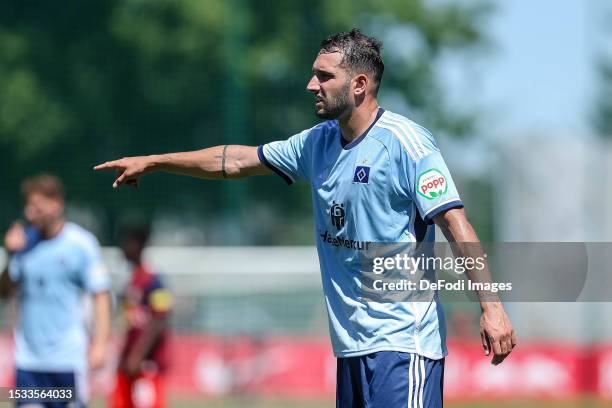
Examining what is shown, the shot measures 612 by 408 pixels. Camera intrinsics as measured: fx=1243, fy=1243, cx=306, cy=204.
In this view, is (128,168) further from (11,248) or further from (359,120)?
(11,248)

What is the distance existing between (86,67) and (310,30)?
3.15m

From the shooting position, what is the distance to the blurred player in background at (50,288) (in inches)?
355

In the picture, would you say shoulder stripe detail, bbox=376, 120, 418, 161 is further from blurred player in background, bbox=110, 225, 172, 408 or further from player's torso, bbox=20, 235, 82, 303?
blurred player in background, bbox=110, 225, 172, 408

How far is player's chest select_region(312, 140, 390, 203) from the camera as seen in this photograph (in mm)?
5699

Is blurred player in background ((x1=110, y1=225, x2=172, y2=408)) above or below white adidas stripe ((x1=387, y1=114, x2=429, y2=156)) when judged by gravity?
below

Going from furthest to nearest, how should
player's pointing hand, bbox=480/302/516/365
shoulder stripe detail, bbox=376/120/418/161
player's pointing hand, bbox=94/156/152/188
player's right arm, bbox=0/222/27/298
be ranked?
player's right arm, bbox=0/222/27/298 → player's pointing hand, bbox=94/156/152/188 → shoulder stripe detail, bbox=376/120/418/161 → player's pointing hand, bbox=480/302/516/365

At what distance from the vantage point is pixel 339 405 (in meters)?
5.82

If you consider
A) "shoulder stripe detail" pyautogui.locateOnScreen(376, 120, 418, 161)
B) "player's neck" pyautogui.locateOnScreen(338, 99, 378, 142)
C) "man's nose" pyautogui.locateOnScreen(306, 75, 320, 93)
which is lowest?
"shoulder stripe detail" pyautogui.locateOnScreen(376, 120, 418, 161)

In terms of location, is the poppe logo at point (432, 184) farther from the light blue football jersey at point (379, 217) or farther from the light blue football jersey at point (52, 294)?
the light blue football jersey at point (52, 294)

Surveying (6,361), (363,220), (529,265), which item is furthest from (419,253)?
(6,361)

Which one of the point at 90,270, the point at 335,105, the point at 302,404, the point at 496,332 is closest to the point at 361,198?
the point at 335,105

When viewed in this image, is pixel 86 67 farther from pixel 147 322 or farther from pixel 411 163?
pixel 411 163

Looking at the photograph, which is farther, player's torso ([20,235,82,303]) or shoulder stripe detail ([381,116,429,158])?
player's torso ([20,235,82,303])

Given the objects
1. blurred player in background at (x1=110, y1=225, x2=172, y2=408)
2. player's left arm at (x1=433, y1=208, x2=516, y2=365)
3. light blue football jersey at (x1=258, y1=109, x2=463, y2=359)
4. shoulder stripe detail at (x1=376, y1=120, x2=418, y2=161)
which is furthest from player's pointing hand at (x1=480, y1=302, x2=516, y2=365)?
blurred player in background at (x1=110, y1=225, x2=172, y2=408)
